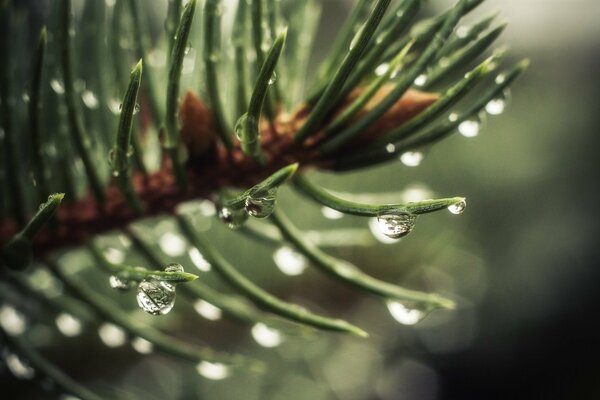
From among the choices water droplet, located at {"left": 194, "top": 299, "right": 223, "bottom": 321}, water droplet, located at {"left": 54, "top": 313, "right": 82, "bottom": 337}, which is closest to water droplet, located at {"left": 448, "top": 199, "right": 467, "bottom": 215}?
water droplet, located at {"left": 194, "top": 299, "right": 223, "bottom": 321}

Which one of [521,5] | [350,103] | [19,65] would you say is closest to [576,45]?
[521,5]

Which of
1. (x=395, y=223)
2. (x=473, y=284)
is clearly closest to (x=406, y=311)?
(x=395, y=223)

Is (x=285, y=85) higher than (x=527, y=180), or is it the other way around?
(x=527, y=180)

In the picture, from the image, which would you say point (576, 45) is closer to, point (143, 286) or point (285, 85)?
point (285, 85)

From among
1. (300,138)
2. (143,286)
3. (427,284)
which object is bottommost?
(143,286)

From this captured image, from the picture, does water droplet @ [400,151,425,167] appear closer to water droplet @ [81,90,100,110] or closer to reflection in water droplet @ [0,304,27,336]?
water droplet @ [81,90,100,110]

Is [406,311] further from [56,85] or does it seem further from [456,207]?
[56,85]

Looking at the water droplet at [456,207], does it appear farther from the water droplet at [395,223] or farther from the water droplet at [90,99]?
the water droplet at [90,99]

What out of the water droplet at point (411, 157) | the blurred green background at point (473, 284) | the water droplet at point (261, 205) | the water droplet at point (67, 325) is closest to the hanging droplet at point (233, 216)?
the water droplet at point (261, 205)
